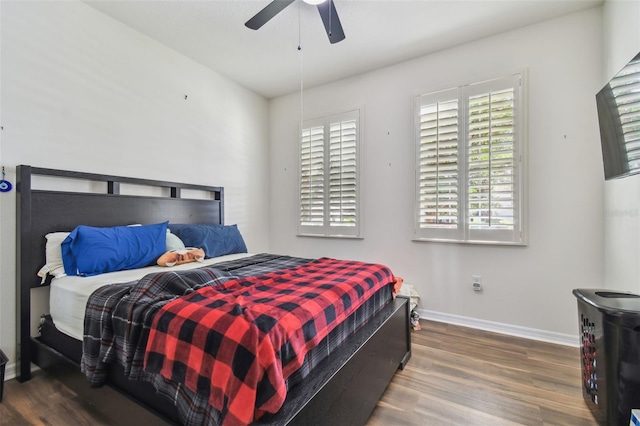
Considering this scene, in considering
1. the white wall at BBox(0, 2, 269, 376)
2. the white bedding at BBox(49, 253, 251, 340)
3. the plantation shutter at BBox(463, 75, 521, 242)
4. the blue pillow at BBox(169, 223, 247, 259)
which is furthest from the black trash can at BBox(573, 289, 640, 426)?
the white wall at BBox(0, 2, 269, 376)

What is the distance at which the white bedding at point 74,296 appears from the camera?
167 centimetres

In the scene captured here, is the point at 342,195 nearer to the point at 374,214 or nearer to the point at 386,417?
the point at 374,214

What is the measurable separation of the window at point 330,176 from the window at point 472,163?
77cm

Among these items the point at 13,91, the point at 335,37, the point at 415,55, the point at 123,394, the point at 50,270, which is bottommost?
the point at 123,394

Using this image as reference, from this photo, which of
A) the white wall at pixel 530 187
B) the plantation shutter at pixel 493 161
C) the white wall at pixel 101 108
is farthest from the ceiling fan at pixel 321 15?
the plantation shutter at pixel 493 161

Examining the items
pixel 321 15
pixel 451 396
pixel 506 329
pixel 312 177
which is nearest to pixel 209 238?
pixel 312 177

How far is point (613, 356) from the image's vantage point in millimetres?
1392

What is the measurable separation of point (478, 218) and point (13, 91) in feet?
12.6

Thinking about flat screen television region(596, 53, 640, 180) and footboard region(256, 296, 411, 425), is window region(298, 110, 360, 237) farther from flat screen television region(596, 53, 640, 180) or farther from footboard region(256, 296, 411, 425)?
flat screen television region(596, 53, 640, 180)

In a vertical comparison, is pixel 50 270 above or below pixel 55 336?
above

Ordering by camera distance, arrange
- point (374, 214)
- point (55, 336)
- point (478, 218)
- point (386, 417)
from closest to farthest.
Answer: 1. point (386, 417)
2. point (55, 336)
3. point (478, 218)
4. point (374, 214)

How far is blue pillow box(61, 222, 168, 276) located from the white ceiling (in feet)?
6.12

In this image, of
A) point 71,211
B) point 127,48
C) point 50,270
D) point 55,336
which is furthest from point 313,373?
point 127,48

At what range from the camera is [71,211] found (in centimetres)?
217
